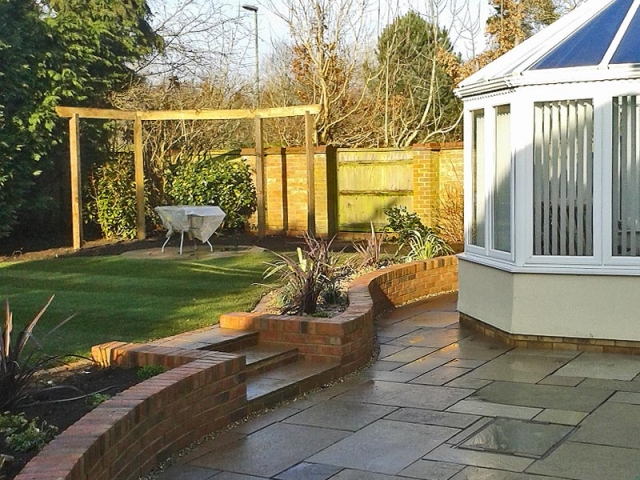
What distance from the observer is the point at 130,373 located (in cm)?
577

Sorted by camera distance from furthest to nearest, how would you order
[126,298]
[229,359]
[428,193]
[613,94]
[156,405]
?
[428,193]
[126,298]
[613,94]
[229,359]
[156,405]

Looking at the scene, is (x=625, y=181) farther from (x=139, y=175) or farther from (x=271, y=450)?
(x=139, y=175)

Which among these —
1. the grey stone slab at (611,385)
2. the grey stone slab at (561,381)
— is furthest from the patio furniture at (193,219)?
the grey stone slab at (611,385)

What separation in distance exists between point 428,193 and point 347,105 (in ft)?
14.6

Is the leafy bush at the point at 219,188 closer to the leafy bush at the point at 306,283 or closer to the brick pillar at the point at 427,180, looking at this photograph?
the brick pillar at the point at 427,180

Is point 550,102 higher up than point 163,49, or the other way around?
point 163,49

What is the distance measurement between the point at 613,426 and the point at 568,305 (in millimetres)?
2393

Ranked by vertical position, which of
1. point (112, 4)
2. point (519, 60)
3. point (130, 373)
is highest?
point (112, 4)

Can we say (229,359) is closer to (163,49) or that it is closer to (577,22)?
(577,22)

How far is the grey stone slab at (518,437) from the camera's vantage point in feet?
16.2

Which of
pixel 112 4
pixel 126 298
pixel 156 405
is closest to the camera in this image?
pixel 156 405

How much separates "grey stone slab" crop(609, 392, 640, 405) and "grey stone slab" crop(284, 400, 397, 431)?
1.57 metres

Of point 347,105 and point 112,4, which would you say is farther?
point 347,105

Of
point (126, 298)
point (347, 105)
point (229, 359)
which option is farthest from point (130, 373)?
point (347, 105)
